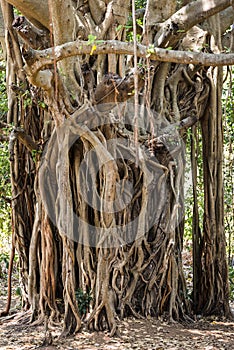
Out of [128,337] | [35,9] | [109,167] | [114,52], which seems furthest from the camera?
[35,9]

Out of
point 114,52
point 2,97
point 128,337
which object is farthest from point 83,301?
point 2,97

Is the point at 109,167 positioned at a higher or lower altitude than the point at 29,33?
lower

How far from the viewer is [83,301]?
14.0ft

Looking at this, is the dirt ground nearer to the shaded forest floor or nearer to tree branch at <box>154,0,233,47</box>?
the shaded forest floor

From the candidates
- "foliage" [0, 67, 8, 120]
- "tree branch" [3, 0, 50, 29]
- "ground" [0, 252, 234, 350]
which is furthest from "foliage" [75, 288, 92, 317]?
"tree branch" [3, 0, 50, 29]

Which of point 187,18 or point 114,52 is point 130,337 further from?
point 187,18

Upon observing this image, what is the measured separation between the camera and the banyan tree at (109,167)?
157 inches

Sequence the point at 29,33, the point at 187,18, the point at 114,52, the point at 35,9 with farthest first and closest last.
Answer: the point at 187,18 → the point at 35,9 → the point at 29,33 → the point at 114,52

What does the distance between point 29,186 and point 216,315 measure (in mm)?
2111

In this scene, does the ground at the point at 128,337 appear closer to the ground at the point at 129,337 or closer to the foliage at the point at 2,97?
the ground at the point at 129,337

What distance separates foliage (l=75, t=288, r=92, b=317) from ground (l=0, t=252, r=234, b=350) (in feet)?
0.82

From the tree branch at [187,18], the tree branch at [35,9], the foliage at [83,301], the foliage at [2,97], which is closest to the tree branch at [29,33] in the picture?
the tree branch at [35,9]

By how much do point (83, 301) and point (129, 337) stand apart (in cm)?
55

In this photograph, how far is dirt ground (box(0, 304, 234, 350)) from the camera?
3678 mm
